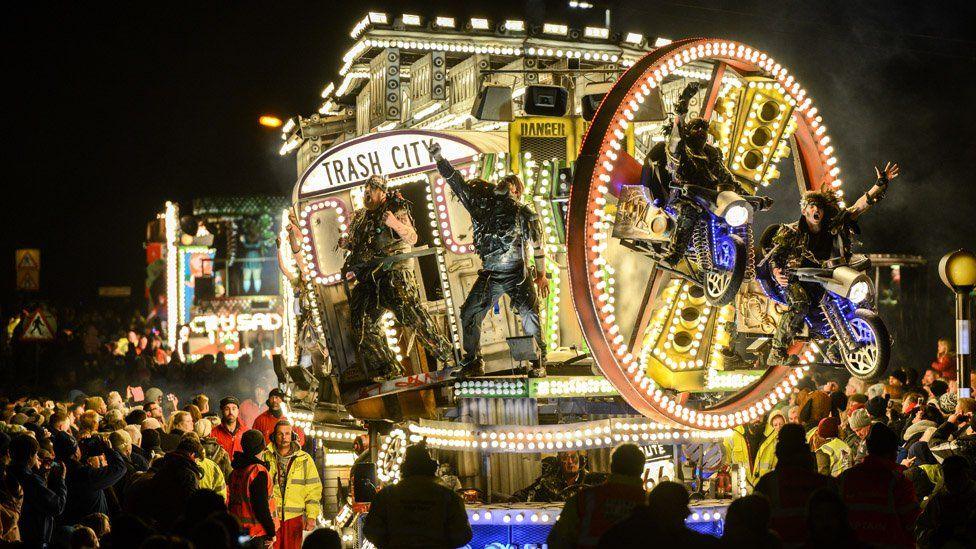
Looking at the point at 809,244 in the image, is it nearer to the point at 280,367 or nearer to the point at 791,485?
the point at 791,485

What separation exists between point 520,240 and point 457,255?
5.79 feet

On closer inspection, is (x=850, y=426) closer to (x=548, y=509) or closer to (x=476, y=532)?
(x=548, y=509)

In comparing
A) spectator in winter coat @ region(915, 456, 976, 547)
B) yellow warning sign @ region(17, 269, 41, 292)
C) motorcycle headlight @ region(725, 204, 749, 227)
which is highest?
yellow warning sign @ region(17, 269, 41, 292)

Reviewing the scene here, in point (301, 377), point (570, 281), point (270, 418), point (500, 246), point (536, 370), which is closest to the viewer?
point (570, 281)

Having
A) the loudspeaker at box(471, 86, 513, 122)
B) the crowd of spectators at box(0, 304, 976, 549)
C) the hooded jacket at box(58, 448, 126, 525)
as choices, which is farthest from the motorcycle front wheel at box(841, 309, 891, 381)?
the hooded jacket at box(58, 448, 126, 525)

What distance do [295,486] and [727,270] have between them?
4.76 metres

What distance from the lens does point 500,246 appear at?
11953 millimetres

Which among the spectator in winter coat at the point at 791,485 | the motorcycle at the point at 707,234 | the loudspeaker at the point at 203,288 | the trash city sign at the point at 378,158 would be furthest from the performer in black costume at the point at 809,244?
the loudspeaker at the point at 203,288

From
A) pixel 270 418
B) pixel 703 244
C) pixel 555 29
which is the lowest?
pixel 270 418

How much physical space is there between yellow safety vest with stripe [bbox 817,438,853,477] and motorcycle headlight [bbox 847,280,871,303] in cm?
214

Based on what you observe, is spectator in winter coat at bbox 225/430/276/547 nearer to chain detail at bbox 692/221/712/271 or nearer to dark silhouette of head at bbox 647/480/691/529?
chain detail at bbox 692/221/712/271

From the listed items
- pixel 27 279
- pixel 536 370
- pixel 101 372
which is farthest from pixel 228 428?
pixel 101 372

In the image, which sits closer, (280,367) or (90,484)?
(90,484)

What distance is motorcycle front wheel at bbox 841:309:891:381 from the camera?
989cm
